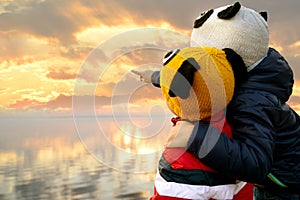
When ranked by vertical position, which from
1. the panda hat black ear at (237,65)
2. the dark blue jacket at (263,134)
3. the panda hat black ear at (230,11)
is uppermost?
the panda hat black ear at (230,11)

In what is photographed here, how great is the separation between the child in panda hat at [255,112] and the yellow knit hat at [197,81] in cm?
8

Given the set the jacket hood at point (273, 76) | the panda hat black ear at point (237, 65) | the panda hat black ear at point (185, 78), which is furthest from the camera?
the jacket hood at point (273, 76)

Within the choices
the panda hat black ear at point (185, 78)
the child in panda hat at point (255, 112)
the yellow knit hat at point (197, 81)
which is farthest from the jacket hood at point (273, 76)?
the panda hat black ear at point (185, 78)

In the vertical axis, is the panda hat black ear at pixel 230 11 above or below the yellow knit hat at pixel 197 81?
above

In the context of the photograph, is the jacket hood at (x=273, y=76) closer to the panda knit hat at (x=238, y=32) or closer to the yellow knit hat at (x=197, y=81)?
the panda knit hat at (x=238, y=32)

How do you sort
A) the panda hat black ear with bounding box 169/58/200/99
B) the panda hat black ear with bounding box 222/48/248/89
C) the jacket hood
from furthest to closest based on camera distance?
the jacket hood → the panda hat black ear with bounding box 222/48/248/89 → the panda hat black ear with bounding box 169/58/200/99

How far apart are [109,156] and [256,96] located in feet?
2.03

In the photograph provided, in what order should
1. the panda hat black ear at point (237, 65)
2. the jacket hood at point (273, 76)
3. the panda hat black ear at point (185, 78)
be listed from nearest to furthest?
the panda hat black ear at point (185, 78), the panda hat black ear at point (237, 65), the jacket hood at point (273, 76)

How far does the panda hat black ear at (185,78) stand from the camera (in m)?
1.19

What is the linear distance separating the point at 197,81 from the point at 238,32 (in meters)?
0.29

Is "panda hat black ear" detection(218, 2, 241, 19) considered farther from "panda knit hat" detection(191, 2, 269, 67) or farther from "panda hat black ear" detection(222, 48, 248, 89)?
"panda hat black ear" detection(222, 48, 248, 89)

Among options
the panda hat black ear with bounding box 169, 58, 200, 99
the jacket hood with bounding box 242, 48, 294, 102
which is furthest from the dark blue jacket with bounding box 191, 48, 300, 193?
the panda hat black ear with bounding box 169, 58, 200, 99

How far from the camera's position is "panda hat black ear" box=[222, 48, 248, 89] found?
130 centimetres

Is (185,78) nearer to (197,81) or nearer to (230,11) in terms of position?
(197,81)
